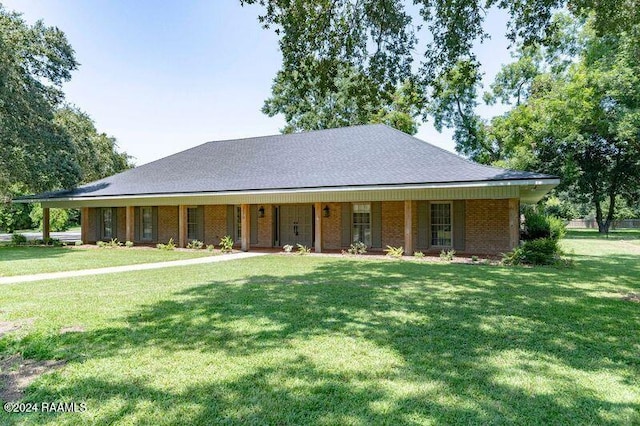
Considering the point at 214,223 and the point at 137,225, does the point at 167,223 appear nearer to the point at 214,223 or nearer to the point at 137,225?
the point at 137,225

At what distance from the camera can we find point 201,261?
1302 cm

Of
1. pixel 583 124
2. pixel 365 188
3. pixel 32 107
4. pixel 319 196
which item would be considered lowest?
pixel 319 196

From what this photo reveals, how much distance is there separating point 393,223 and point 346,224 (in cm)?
196

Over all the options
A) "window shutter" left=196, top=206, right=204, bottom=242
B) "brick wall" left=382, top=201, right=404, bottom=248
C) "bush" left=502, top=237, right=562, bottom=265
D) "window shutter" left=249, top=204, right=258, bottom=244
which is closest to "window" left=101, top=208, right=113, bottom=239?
"window shutter" left=196, top=206, right=204, bottom=242

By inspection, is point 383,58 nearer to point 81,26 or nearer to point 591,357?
point 591,357

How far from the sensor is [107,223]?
21016 mm

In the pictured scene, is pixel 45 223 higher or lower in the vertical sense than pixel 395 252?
higher

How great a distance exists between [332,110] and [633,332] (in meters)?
29.9

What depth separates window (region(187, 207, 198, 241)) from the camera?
741 inches

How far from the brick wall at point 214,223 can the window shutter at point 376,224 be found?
7045mm

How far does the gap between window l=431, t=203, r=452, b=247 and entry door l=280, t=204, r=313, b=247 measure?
17.1 ft

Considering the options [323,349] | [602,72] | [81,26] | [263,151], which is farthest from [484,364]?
[602,72]

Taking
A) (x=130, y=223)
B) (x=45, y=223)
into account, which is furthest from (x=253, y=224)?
(x=45, y=223)

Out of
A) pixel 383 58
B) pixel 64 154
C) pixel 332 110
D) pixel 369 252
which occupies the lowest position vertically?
pixel 369 252
